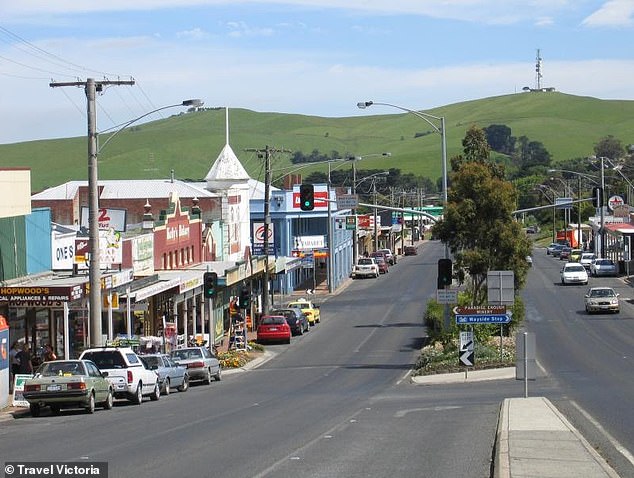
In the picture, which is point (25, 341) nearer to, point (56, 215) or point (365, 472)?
point (365, 472)

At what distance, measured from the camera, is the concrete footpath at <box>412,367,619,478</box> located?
53.0 ft

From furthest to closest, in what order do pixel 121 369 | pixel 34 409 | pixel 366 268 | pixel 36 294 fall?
pixel 366 268
pixel 36 294
pixel 121 369
pixel 34 409

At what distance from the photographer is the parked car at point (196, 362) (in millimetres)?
40469

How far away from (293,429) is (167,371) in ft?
43.0

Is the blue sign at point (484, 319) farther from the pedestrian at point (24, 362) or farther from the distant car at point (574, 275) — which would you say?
the distant car at point (574, 275)

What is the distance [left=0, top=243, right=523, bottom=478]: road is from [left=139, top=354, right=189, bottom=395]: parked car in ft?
2.16

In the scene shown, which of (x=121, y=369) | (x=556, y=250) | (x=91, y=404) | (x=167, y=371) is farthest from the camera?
(x=556, y=250)

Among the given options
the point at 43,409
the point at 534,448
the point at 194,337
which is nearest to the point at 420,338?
the point at 194,337

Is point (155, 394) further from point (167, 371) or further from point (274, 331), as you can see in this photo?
point (274, 331)

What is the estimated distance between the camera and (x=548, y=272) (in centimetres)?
10162

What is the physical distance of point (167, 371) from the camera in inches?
1439

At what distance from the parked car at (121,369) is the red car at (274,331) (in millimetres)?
26489

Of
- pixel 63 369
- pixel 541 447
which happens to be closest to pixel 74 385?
pixel 63 369

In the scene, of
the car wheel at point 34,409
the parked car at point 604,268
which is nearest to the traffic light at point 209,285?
the car wheel at point 34,409
